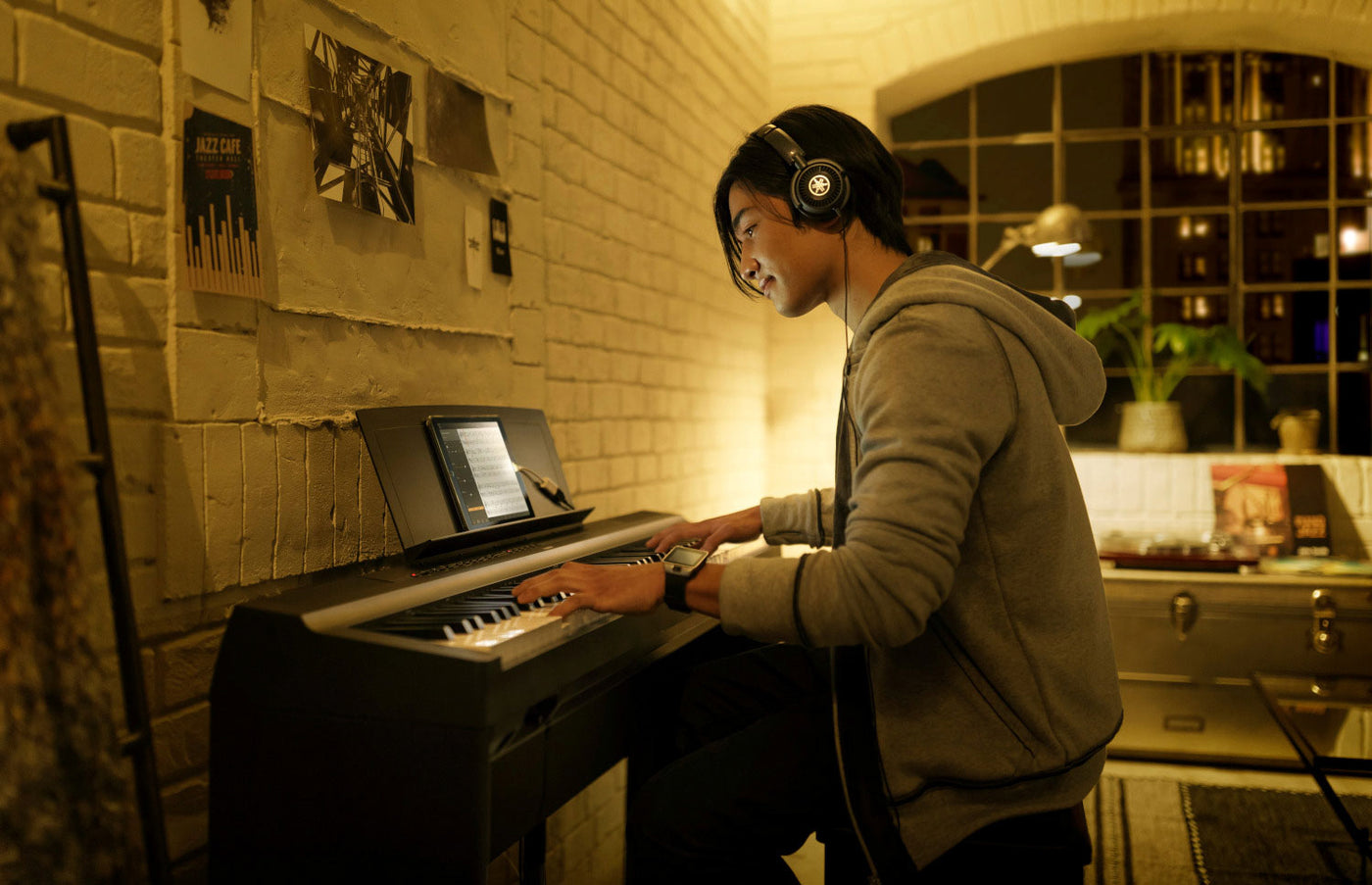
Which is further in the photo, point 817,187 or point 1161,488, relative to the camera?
point 1161,488

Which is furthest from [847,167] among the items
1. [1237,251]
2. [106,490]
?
[1237,251]

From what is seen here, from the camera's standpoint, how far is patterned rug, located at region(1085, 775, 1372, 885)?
2.48 metres

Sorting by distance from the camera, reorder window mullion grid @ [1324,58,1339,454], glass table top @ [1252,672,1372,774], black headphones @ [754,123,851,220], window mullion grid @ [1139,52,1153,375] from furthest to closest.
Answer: window mullion grid @ [1139,52,1153,375] → window mullion grid @ [1324,58,1339,454] → glass table top @ [1252,672,1372,774] → black headphones @ [754,123,851,220]

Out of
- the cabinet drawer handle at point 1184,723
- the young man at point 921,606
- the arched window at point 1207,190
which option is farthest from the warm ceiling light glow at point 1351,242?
the young man at point 921,606

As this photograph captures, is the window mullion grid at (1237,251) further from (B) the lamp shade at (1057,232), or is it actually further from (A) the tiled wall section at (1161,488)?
(B) the lamp shade at (1057,232)

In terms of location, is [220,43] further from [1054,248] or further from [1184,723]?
[1184,723]

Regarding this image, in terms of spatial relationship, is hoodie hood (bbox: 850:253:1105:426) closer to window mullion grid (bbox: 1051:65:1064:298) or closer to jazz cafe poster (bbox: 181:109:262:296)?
jazz cafe poster (bbox: 181:109:262:296)

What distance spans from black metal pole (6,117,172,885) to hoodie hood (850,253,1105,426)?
91 centimetres

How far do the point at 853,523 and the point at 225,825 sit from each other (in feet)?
2.85

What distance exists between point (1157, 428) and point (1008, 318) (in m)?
3.45

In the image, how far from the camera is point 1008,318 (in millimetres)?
1158

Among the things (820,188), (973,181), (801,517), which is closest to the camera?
(820,188)

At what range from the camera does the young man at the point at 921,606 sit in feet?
3.54

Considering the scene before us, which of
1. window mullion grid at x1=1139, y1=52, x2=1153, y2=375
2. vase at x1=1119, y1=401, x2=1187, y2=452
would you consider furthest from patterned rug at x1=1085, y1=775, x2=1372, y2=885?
window mullion grid at x1=1139, y1=52, x2=1153, y2=375
